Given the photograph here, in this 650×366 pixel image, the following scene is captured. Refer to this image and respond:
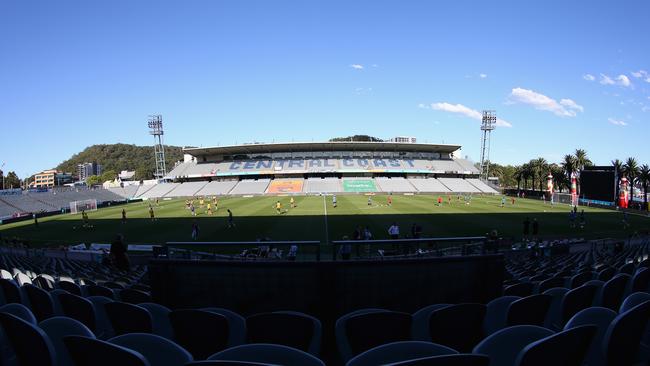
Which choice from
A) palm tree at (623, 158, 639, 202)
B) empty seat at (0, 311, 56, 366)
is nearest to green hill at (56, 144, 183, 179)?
palm tree at (623, 158, 639, 202)

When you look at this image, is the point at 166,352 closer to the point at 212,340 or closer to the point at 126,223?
the point at 212,340

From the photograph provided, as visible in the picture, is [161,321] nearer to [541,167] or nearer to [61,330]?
[61,330]

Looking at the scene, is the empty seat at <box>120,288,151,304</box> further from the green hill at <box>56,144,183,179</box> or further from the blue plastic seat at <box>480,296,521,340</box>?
the green hill at <box>56,144,183,179</box>

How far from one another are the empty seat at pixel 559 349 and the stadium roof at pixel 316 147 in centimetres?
7990

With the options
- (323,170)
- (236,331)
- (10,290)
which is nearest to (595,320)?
(236,331)

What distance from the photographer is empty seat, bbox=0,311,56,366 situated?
226 centimetres

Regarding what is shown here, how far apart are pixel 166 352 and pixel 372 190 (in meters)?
65.9

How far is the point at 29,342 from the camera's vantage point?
7.97 ft

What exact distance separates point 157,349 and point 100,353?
39cm

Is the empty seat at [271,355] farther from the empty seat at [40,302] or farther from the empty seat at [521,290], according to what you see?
the empty seat at [521,290]

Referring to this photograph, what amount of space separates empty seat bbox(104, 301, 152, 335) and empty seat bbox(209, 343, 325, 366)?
6.06ft

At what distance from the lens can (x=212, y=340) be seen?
327 centimetres

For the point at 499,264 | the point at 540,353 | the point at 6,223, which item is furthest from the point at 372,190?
the point at 540,353

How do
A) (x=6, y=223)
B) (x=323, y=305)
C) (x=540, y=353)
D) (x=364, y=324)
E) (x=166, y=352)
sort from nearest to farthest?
(x=540, y=353) → (x=166, y=352) → (x=364, y=324) → (x=323, y=305) → (x=6, y=223)
